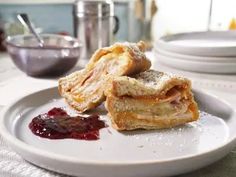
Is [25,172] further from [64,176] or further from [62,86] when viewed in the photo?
[62,86]

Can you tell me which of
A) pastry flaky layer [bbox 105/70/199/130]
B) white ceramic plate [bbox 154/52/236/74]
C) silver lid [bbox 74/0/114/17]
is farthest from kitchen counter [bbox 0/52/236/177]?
silver lid [bbox 74/0/114/17]

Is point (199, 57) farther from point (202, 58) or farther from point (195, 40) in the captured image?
point (195, 40)

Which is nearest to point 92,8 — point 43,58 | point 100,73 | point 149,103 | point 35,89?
point 43,58

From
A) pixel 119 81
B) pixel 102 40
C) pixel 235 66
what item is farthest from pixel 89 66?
pixel 102 40

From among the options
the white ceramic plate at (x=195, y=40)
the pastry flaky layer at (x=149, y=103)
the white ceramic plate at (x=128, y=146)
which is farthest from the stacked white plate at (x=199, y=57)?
the pastry flaky layer at (x=149, y=103)

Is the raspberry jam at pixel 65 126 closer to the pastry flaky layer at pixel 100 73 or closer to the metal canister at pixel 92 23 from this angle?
the pastry flaky layer at pixel 100 73

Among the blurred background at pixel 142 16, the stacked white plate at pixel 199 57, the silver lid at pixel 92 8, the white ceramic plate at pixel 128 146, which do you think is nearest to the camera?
the white ceramic plate at pixel 128 146
